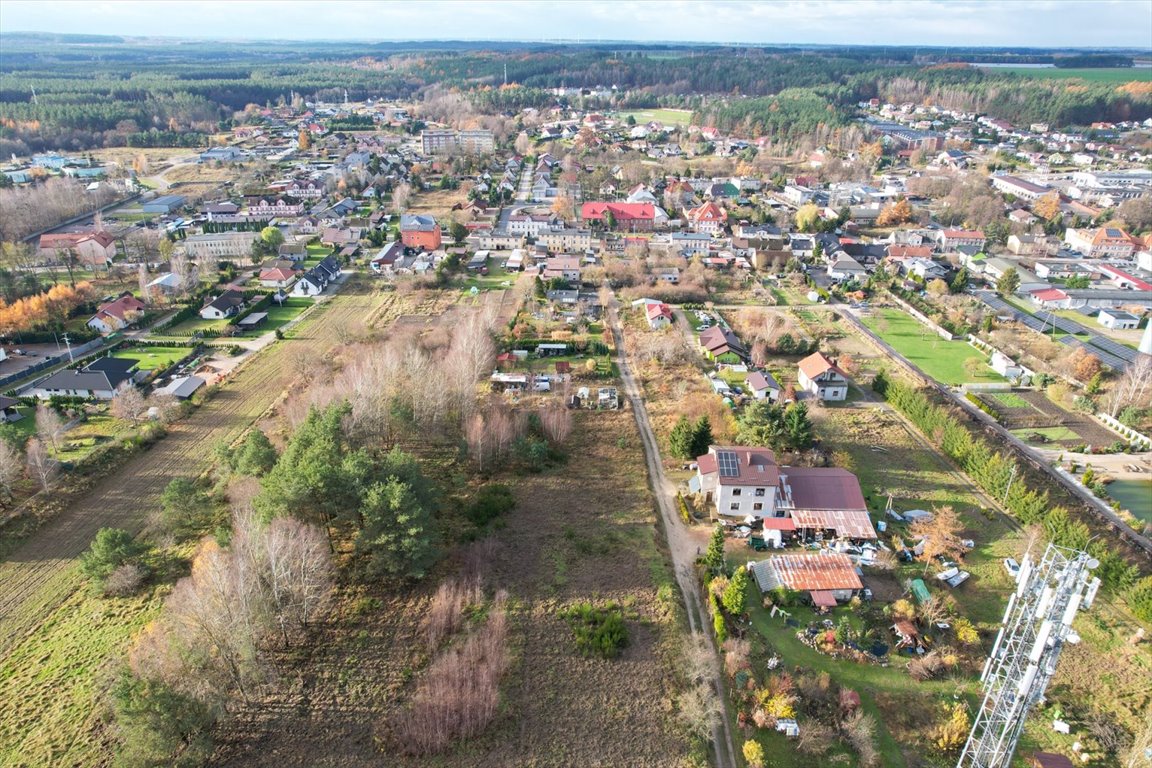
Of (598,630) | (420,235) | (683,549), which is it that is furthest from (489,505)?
(420,235)

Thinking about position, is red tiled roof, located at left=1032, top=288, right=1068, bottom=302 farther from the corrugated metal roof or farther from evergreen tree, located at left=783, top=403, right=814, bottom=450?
the corrugated metal roof

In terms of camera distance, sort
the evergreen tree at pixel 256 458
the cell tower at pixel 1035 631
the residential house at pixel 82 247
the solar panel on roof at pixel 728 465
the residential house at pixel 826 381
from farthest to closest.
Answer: the residential house at pixel 82 247, the residential house at pixel 826 381, the solar panel on roof at pixel 728 465, the evergreen tree at pixel 256 458, the cell tower at pixel 1035 631

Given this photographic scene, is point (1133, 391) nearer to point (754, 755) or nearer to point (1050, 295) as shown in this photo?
point (1050, 295)

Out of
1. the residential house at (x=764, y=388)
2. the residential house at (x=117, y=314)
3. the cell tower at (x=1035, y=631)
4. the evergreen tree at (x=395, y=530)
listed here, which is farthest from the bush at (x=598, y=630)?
the residential house at (x=117, y=314)

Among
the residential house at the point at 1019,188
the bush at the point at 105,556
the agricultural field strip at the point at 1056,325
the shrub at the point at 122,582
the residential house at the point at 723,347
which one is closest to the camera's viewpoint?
the shrub at the point at 122,582

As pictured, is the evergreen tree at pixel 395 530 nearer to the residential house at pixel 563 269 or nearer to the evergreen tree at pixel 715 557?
the evergreen tree at pixel 715 557

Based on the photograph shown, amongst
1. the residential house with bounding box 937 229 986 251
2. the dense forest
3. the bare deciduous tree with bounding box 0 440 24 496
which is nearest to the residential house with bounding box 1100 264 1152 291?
the residential house with bounding box 937 229 986 251

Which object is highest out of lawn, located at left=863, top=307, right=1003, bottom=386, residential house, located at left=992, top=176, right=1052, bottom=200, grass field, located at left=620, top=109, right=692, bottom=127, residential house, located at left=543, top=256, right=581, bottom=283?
grass field, located at left=620, top=109, right=692, bottom=127
